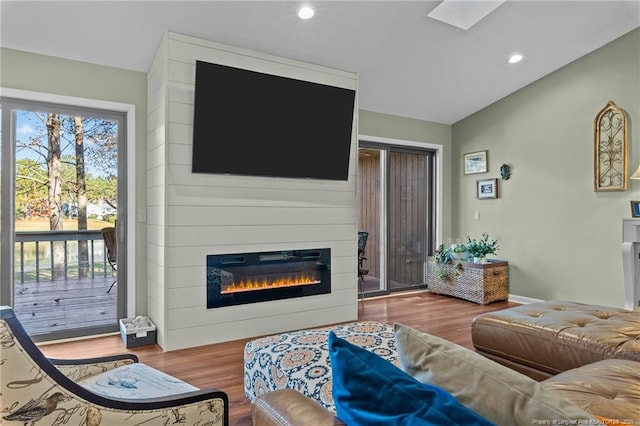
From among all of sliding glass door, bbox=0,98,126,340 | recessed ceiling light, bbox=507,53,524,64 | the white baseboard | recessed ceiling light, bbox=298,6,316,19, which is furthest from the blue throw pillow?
the white baseboard

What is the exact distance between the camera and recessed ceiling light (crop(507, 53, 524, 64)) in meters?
4.15

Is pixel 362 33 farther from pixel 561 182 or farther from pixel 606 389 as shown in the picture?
pixel 606 389

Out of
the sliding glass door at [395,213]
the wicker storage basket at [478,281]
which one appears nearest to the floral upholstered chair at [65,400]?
the sliding glass door at [395,213]

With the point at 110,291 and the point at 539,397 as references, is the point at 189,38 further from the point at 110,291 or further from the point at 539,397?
the point at 539,397

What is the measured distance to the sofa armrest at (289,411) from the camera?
1.05 m

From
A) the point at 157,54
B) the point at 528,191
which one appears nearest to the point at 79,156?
the point at 157,54

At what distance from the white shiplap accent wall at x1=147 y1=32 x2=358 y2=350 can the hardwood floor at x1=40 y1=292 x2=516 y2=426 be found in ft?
0.67

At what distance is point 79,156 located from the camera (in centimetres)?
365

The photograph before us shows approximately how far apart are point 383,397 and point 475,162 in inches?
205

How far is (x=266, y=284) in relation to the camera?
12.4 ft

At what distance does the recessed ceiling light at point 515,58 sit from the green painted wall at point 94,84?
368 cm

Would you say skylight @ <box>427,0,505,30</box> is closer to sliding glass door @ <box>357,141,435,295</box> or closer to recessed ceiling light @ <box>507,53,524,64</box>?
recessed ceiling light @ <box>507,53,524,64</box>

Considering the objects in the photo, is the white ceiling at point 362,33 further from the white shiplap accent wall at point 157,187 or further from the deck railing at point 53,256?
the deck railing at point 53,256

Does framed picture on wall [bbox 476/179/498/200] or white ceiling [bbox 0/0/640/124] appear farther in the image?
framed picture on wall [bbox 476/179/498/200]
